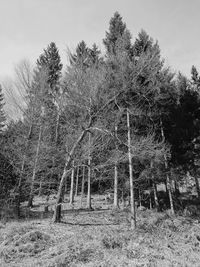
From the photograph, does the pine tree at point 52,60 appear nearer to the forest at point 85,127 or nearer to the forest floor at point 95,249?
the forest at point 85,127

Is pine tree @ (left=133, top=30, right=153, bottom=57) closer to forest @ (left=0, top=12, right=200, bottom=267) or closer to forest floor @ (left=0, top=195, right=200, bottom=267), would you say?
forest @ (left=0, top=12, right=200, bottom=267)

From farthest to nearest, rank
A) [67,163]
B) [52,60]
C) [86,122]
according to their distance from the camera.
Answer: [52,60] → [86,122] → [67,163]

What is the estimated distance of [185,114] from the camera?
49.6 feet

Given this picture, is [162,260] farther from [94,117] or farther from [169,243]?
[94,117]

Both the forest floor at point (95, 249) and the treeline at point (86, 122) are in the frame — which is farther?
the treeline at point (86, 122)

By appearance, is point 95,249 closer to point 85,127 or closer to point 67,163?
point 67,163

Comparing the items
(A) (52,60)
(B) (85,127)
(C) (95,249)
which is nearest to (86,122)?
(B) (85,127)

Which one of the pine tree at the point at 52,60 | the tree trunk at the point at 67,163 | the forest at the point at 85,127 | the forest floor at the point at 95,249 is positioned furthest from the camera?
the pine tree at the point at 52,60

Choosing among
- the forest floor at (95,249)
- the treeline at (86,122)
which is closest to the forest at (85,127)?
the treeline at (86,122)

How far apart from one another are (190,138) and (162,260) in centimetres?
1184

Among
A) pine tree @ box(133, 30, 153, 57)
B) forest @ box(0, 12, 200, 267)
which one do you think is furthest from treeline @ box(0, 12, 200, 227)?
pine tree @ box(133, 30, 153, 57)

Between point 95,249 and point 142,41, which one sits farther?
point 142,41

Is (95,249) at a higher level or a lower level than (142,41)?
lower

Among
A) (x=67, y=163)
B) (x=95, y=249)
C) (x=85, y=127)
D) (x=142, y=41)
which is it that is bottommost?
(x=95, y=249)
